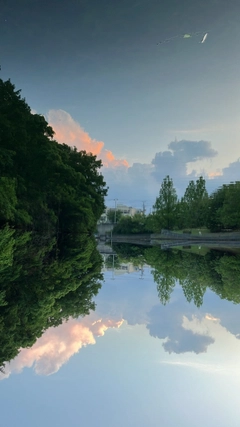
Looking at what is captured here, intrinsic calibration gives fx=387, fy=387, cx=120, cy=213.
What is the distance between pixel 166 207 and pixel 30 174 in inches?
1267

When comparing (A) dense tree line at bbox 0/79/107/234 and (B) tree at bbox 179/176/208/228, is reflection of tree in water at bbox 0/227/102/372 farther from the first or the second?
(B) tree at bbox 179/176/208/228

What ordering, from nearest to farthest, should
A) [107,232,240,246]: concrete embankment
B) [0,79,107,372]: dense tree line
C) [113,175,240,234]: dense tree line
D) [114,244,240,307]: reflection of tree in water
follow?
1. [0,79,107,372]: dense tree line
2. [114,244,240,307]: reflection of tree in water
3. [107,232,240,246]: concrete embankment
4. [113,175,240,234]: dense tree line

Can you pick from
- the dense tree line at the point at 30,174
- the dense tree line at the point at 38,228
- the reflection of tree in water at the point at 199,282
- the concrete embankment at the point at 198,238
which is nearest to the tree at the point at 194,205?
the concrete embankment at the point at 198,238

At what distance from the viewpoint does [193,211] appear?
184ft

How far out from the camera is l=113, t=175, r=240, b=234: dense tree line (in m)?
44.3

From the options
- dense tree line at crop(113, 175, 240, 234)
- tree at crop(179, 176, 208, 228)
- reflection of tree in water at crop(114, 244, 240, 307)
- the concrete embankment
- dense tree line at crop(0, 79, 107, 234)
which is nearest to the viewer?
reflection of tree in water at crop(114, 244, 240, 307)

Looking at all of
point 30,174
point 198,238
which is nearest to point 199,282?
point 30,174

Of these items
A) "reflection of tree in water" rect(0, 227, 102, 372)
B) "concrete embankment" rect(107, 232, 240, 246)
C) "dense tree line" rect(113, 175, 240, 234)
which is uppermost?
"dense tree line" rect(113, 175, 240, 234)

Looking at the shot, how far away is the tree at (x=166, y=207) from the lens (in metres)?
56.3

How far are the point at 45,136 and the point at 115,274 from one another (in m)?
18.7

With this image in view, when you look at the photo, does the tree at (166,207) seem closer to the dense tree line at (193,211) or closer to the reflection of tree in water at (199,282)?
the dense tree line at (193,211)

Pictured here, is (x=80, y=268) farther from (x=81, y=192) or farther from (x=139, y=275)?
(x=81, y=192)

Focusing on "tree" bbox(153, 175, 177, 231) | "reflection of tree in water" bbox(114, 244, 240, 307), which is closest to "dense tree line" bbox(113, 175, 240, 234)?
"tree" bbox(153, 175, 177, 231)

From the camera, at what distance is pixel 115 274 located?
13.4 m
